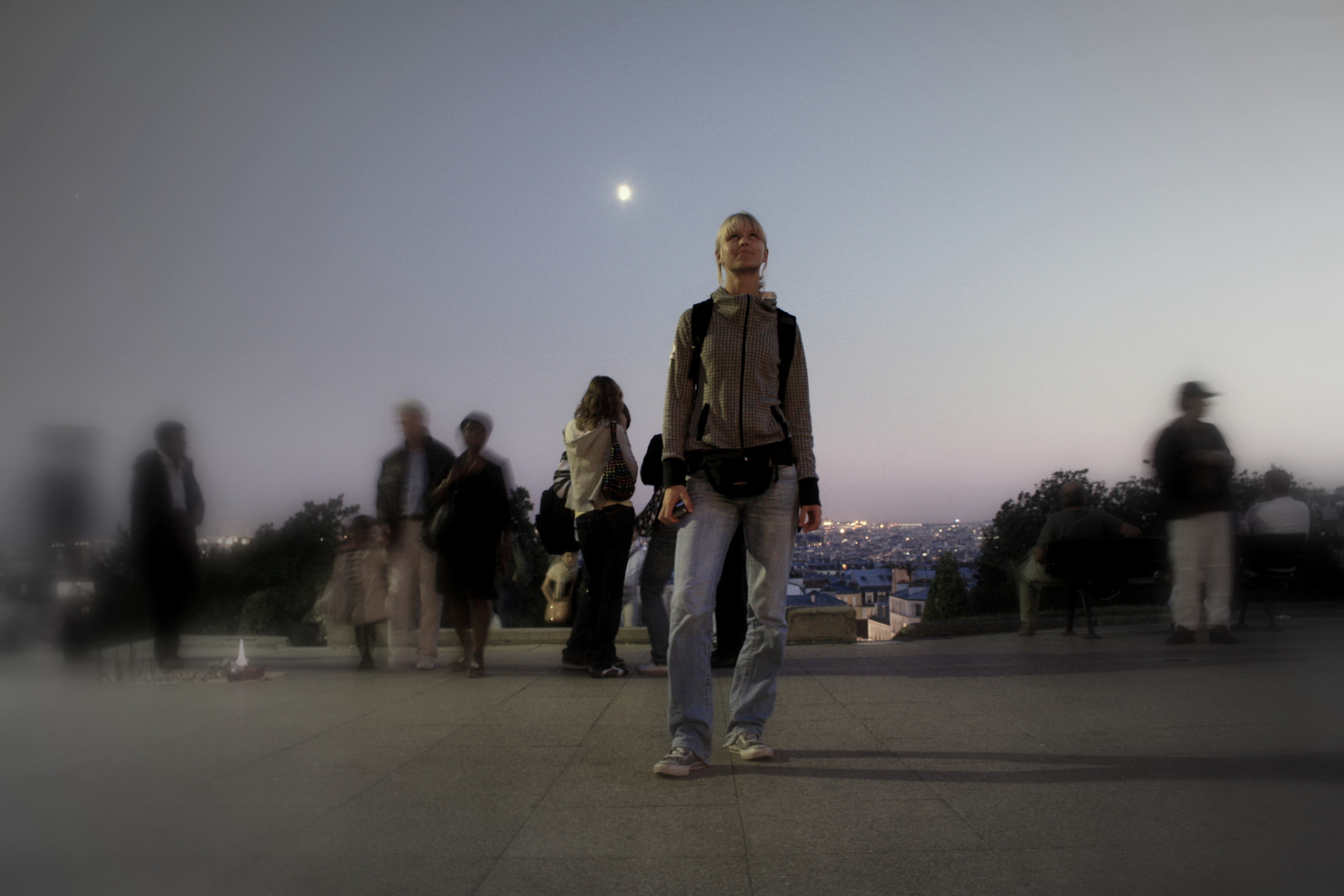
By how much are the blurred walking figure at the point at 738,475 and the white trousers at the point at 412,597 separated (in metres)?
2.63

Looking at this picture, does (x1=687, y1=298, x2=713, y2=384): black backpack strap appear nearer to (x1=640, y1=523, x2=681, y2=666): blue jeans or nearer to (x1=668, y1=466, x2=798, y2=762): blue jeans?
(x1=668, y1=466, x2=798, y2=762): blue jeans

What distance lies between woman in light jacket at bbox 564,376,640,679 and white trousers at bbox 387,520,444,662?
1.06m

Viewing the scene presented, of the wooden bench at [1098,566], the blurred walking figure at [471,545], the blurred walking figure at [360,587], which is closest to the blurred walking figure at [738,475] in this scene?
the blurred walking figure at [360,587]

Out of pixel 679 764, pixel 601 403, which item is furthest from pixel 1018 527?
pixel 679 764

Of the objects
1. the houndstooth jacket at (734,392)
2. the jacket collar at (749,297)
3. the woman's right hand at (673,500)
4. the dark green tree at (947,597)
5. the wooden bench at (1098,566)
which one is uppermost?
the jacket collar at (749,297)

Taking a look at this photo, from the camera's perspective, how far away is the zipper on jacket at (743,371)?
3600mm

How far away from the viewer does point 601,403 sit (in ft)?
21.4

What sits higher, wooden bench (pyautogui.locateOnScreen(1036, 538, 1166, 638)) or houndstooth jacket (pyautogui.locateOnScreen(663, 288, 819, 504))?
houndstooth jacket (pyautogui.locateOnScreen(663, 288, 819, 504))

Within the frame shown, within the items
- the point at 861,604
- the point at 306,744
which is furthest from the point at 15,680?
the point at 861,604

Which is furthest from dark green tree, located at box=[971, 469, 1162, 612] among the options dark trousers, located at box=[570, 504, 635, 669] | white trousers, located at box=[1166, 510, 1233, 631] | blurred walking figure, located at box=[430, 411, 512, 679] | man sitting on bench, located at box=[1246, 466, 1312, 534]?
blurred walking figure, located at box=[430, 411, 512, 679]

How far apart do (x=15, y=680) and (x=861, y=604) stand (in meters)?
7.42

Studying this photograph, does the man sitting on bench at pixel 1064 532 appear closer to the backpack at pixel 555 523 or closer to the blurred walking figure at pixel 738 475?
the backpack at pixel 555 523

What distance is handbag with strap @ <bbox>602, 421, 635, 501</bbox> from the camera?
6.38 m

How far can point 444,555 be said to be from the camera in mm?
6480
